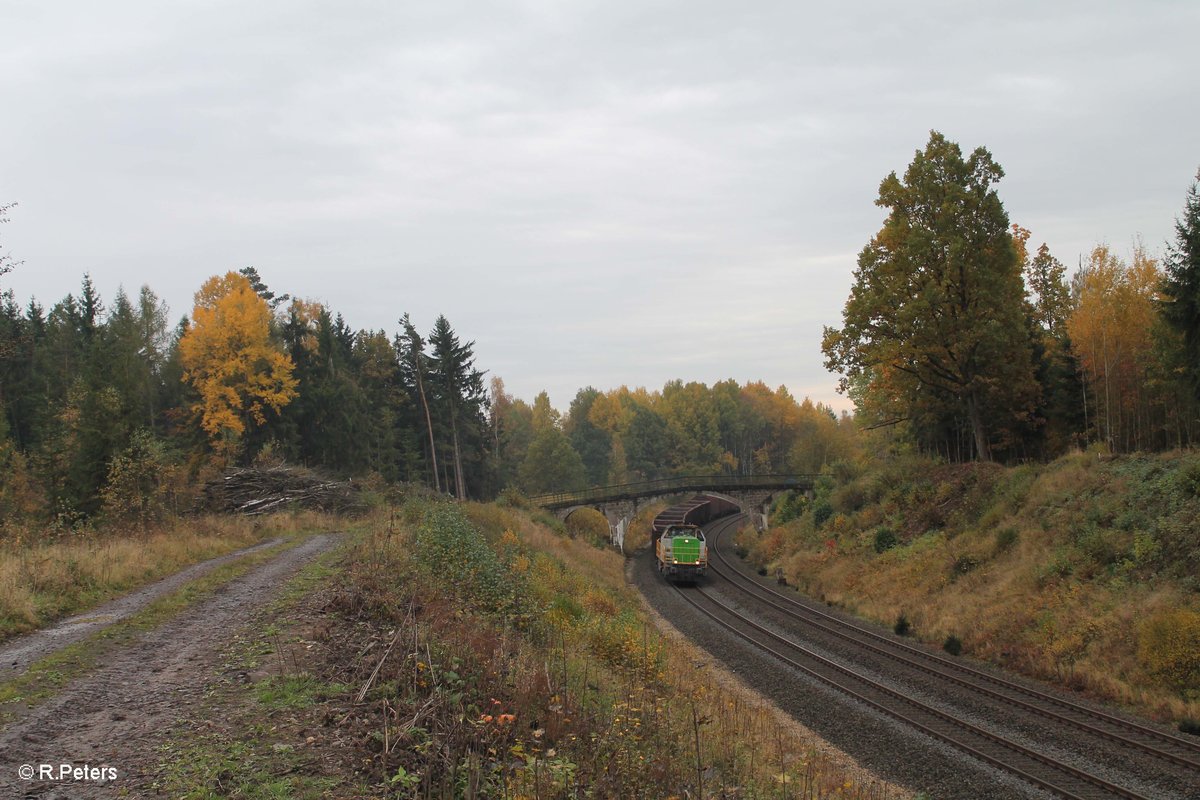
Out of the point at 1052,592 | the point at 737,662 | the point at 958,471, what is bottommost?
the point at 737,662

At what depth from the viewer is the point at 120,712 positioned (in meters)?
7.20

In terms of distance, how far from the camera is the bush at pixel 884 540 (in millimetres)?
31575

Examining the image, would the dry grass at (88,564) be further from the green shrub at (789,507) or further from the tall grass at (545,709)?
the green shrub at (789,507)

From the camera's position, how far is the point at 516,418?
121312mm

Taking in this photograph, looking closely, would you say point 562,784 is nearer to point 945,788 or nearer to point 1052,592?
point 945,788

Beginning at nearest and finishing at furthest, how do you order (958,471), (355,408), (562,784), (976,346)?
(562,784), (976,346), (958,471), (355,408)

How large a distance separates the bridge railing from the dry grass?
35.8 m

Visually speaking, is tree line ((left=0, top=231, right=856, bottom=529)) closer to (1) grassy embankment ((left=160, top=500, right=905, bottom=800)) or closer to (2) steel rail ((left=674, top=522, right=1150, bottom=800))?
(1) grassy embankment ((left=160, top=500, right=905, bottom=800))

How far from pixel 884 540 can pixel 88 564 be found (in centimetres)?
2928

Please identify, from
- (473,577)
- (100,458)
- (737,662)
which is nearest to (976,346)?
(737,662)

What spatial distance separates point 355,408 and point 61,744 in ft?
167

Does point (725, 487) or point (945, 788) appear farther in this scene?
point (725, 487)

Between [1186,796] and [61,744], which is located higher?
[61,744]

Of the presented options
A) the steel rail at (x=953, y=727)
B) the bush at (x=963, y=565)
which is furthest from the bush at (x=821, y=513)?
the steel rail at (x=953, y=727)
